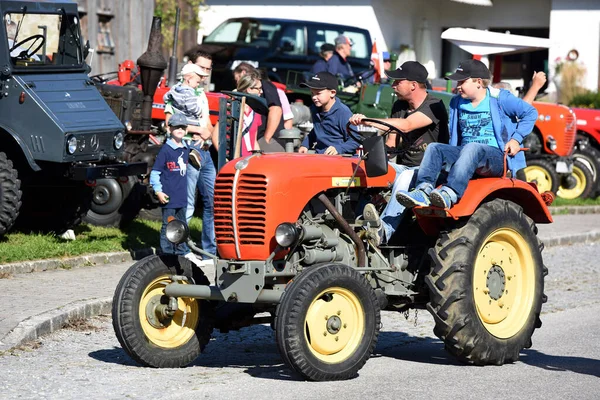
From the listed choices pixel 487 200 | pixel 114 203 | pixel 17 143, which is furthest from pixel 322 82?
pixel 114 203

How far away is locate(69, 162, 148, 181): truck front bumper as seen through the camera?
13.0 m

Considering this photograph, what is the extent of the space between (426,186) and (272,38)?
1471 cm

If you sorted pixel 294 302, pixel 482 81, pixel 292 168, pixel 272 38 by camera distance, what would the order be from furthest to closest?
1. pixel 272 38
2. pixel 482 81
3. pixel 292 168
4. pixel 294 302

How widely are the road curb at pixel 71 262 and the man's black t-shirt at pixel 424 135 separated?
448cm

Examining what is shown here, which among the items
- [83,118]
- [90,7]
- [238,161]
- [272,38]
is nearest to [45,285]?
[83,118]

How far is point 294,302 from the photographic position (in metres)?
7.58

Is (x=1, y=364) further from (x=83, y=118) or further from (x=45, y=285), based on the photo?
(x=83, y=118)

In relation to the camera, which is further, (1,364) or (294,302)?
(1,364)

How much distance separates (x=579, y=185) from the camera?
20562 mm

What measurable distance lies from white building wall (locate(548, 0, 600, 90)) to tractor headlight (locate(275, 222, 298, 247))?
24.1 m

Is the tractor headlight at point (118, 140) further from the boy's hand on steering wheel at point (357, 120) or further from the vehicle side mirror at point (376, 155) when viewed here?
the vehicle side mirror at point (376, 155)

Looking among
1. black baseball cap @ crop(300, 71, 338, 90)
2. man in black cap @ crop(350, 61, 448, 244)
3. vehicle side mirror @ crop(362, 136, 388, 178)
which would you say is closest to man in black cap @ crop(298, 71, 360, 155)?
black baseball cap @ crop(300, 71, 338, 90)

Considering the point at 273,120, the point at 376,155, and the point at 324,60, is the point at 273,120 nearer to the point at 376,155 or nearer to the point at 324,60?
the point at 376,155

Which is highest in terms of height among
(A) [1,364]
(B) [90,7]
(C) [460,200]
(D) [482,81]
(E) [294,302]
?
(B) [90,7]
